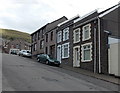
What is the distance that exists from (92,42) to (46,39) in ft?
66.0

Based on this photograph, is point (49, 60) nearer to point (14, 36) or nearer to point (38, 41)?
point (38, 41)

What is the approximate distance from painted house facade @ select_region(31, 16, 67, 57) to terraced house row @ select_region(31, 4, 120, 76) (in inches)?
151

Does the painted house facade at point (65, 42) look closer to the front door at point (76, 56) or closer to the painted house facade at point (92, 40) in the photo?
the painted house facade at point (92, 40)

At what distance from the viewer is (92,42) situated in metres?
26.7

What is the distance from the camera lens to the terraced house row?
23875 millimetres

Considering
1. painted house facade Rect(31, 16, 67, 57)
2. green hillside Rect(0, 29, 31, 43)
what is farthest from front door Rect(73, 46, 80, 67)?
green hillside Rect(0, 29, 31, 43)

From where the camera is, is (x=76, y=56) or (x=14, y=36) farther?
(x=14, y=36)

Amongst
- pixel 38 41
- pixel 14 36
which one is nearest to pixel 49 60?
pixel 38 41

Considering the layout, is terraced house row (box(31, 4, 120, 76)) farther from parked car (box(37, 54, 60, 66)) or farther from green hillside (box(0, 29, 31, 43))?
green hillside (box(0, 29, 31, 43))

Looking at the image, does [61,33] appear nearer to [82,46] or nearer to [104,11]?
[82,46]

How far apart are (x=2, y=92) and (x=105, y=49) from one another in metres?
14.9

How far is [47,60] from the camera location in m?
32.1

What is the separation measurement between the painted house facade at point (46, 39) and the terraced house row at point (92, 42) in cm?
383

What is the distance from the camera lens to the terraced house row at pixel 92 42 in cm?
2388
